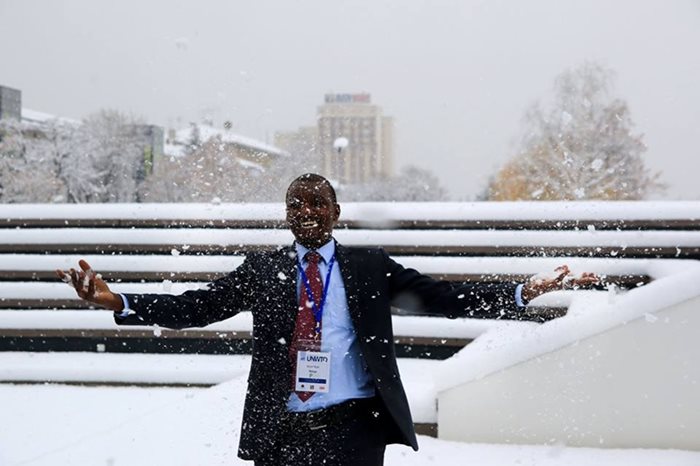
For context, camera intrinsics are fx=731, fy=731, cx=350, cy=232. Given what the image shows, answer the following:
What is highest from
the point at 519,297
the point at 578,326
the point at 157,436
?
the point at 519,297

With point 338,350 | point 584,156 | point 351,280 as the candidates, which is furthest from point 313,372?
point 584,156

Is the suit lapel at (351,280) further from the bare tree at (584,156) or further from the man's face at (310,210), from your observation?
the bare tree at (584,156)

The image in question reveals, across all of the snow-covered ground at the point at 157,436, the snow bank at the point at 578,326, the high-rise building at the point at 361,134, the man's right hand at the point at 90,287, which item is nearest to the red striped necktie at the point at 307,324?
the man's right hand at the point at 90,287

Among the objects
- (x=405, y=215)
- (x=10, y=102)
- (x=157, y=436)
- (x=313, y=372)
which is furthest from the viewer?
(x=10, y=102)

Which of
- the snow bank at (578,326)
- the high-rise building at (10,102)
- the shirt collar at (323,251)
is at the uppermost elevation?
the high-rise building at (10,102)

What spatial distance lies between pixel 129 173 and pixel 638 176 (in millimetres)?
36613

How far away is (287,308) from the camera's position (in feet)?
8.88

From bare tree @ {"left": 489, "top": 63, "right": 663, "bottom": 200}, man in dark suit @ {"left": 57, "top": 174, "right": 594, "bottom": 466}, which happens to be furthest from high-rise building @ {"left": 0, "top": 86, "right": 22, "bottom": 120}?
man in dark suit @ {"left": 57, "top": 174, "right": 594, "bottom": 466}

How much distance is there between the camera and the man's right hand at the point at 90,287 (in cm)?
262

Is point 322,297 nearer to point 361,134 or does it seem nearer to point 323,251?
point 323,251

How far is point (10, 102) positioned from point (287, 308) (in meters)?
85.0

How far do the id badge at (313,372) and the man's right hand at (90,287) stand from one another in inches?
28.2

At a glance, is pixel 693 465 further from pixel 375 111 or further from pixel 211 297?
pixel 375 111

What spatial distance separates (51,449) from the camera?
560 cm
